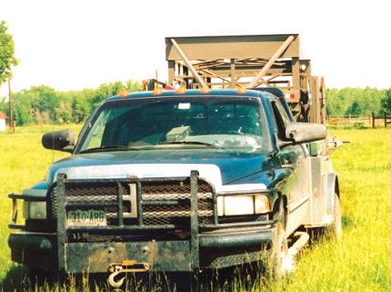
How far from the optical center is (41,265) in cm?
616

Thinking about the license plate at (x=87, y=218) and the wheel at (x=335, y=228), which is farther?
the wheel at (x=335, y=228)

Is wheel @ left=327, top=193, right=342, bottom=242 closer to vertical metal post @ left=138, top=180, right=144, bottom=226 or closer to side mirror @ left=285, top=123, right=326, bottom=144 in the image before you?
side mirror @ left=285, top=123, right=326, bottom=144

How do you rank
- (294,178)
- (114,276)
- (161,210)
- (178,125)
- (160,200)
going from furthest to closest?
1. (294,178)
2. (178,125)
3. (114,276)
4. (161,210)
5. (160,200)

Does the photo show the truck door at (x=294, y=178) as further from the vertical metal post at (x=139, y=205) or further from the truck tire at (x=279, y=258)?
the vertical metal post at (x=139, y=205)

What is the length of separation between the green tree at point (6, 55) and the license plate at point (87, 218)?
109 meters

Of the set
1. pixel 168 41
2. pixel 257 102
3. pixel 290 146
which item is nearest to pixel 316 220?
pixel 290 146

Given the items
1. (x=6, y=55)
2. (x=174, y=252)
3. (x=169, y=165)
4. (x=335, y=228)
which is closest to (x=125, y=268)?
(x=174, y=252)

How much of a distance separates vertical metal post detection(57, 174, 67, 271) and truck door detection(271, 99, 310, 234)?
1779 millimetres

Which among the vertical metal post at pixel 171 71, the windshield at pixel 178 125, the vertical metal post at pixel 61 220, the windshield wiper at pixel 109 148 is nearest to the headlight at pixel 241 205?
the windshield at pixel 178 125

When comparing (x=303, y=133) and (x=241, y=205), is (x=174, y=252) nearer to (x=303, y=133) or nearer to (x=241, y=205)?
(x=241, y=205)

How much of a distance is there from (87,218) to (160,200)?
1.86ft

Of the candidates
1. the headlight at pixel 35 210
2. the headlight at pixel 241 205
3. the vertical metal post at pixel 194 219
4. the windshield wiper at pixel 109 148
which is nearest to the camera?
the vertical metal post at pixel 194 219

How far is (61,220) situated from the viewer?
233 inches

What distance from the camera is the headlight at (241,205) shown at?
5.96 m
